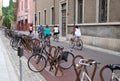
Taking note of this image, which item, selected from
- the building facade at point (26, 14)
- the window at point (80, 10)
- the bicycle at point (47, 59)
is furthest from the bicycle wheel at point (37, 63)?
the building facade at point (26, 14)

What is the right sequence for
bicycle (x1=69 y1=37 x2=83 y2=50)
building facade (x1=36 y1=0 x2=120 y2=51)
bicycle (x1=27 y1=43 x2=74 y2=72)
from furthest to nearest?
bicycle (x1=69 y1=37 x2=83 y2=50)
building facade (x1=36 y1=0 x2=120 y2=51)
bicycle (x1=27 y1=43 x2=74 y2=72)

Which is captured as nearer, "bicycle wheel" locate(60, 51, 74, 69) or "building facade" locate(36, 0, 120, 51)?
"bicycle wheel" locate(60, 51, 74, 69)

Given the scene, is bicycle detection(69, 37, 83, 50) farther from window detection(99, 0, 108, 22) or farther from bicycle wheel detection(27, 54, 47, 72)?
bicycle wheel detection(27, 54, 47, 72)

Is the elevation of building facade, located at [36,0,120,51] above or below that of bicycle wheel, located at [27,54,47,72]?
above

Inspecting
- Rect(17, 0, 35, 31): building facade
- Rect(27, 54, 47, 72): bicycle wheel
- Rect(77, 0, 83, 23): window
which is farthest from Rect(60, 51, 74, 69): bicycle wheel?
Rect(17, 0, 35, 31): building facade

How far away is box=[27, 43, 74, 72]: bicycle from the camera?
40.0 ft

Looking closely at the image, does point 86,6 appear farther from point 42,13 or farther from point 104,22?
point 42,13

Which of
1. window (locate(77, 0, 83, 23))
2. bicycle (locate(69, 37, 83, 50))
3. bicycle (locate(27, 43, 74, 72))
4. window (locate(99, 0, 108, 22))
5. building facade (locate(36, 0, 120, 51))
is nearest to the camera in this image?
bicycle (locate(27, 43, 74, 72))

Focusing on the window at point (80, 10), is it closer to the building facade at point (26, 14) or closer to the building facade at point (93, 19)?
the building facade at point (93, 19)

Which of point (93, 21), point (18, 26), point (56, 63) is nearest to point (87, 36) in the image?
point (93, 21)

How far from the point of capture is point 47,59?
12602mm

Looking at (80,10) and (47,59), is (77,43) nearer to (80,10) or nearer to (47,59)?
(80,10)

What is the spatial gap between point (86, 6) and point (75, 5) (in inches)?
160

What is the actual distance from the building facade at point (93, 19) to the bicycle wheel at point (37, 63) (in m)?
7.97
